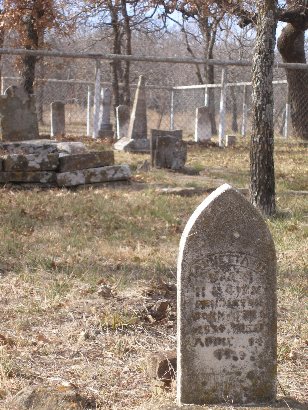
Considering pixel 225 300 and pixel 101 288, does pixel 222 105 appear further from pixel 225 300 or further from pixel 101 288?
pixel 225 300

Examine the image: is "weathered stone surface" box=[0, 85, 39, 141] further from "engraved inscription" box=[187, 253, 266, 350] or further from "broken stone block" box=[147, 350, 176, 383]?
"engraved inscription" box=[187, 253, 266, 350]

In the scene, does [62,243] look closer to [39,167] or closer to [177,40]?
[39,167]

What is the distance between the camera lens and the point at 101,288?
5520 millimetres

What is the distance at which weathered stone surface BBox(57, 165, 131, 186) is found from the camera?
403 inches

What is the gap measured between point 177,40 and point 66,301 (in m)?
36.9

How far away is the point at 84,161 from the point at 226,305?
6992 millimetres

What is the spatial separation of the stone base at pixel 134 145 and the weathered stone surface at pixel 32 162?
15.5 feet

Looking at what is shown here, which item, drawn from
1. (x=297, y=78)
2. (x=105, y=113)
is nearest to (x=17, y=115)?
(x=105, y=113)

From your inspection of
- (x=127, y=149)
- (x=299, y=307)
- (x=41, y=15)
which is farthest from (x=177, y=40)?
(x=299, y=307)

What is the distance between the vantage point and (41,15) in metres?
18.0

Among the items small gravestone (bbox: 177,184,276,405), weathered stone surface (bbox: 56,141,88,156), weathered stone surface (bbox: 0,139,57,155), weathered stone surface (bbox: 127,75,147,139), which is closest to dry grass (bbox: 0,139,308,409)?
small gravestone (bbox: 177,184,276,405)

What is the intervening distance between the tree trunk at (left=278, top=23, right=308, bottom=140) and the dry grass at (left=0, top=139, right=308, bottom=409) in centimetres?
960

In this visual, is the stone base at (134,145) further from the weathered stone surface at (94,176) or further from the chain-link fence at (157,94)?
the chain-link fence at (157,94)

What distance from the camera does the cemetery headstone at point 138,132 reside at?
15023mm
